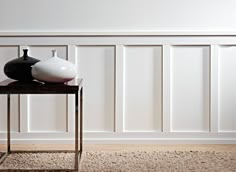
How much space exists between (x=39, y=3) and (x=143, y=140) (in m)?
1.12

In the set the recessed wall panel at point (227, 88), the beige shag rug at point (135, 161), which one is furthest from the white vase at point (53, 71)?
the recessed wall panel at point (227, 88)

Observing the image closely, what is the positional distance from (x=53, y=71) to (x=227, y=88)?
4.13 feet

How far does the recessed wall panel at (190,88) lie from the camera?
271 cm

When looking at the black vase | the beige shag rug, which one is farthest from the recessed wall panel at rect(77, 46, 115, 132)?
the black vase

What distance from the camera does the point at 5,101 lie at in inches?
106

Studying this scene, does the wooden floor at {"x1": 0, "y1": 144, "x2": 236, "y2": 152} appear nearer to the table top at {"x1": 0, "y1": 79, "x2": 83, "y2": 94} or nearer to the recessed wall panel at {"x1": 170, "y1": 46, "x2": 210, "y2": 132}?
the recessed wall panel at {"x1": 170, "y1": 46, "x2": 210, "y2": 132}

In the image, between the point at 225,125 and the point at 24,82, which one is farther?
the point at 225,125

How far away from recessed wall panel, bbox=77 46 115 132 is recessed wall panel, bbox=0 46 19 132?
436mm

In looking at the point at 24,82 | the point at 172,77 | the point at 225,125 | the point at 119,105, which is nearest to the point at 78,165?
the point at 24,82

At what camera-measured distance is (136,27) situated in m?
2.69

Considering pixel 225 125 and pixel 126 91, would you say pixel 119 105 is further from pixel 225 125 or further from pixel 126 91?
pixel 225 125

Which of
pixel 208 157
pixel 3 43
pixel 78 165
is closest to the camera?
pixel 78 165

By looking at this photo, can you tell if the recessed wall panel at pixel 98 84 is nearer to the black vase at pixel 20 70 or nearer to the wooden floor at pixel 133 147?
the wooden floor at pixel 133 147

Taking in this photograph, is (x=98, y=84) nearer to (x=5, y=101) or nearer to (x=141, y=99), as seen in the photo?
(x=141, y=99)
